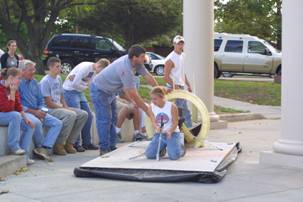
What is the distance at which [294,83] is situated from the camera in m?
9.52

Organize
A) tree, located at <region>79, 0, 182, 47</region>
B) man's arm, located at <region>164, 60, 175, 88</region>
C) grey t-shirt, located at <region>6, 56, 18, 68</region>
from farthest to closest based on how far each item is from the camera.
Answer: tree, located at <region>79, 0, 182, 47</region>
grey t-shirt, located at <region>6, 56, 18, 68</region>
man's arm, located at <region>164, 60, 175, 88</region>

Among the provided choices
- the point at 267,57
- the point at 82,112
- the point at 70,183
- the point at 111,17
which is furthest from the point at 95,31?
the point at 70,183

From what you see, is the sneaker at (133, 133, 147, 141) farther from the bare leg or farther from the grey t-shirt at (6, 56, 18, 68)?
the grey t-shirt at (6, 56, 18, 68)

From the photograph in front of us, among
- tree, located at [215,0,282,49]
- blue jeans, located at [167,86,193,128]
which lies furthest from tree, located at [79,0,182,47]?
blue jeans, located at [167,86,193,128]

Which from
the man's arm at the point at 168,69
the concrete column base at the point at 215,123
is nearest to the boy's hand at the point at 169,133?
the man's arm at the point at 168,69

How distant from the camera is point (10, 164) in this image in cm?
902

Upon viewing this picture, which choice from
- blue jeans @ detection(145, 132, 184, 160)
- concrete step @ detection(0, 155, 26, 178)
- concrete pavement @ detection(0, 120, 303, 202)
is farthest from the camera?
blue jeans @ detection(145, 132, 184, 160)

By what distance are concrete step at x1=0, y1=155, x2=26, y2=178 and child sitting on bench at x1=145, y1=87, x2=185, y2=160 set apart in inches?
68.0

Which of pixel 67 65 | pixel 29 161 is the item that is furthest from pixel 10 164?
pixel 67 65

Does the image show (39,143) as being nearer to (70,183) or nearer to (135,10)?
(70,183)

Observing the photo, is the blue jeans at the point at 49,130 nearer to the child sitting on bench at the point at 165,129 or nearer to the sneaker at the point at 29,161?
the sneaker at the point at 29,161

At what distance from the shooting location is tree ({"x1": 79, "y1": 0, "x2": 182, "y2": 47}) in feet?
141

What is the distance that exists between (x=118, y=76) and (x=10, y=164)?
89.2 inches

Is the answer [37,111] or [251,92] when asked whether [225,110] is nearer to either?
[251,92]
